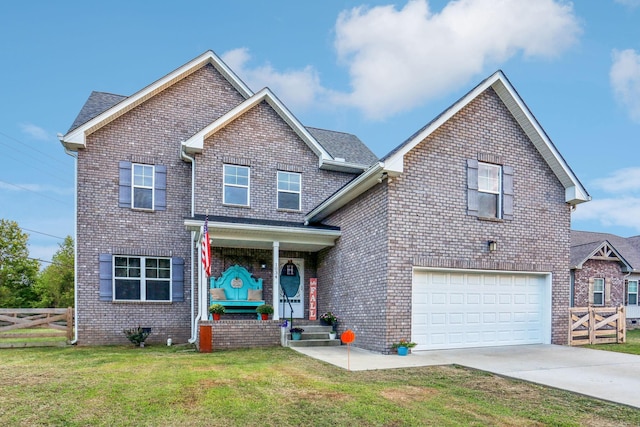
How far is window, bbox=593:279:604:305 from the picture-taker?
21562mm

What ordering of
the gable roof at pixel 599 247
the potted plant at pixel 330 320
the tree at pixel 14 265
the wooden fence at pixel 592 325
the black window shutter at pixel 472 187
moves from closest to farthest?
1. the black window shutter at pixel 472 187
2. the wooden fence at pixel 592 325
3. the potted plant at pixel 330 320
4. the gable roof at pixel 599 247
5. the tree at pixel 14 265

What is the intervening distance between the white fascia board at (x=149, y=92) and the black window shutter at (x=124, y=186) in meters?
1.29

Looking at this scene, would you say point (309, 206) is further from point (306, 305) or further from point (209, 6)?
point (209, 6)

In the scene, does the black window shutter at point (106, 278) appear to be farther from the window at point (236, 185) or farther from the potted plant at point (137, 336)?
the window at point (236, 185)

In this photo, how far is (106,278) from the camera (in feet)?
43.7

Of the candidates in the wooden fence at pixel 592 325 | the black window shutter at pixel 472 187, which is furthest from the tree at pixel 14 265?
the wooden fence at pixel 592 325

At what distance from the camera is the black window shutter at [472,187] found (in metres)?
11.5

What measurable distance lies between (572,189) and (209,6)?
1487 centimetres

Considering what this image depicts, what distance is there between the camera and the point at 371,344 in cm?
1072

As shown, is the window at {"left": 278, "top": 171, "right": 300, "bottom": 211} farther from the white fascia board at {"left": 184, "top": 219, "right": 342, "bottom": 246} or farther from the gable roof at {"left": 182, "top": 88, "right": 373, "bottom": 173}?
the white fascia board at {"left": 184, "top": 219, "right": 342, "bottom": 246}

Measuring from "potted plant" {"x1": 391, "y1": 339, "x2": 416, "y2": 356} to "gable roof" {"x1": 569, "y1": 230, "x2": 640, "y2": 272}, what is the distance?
43.8 feet

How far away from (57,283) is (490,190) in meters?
32.0

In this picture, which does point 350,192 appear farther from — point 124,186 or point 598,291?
point 598,291

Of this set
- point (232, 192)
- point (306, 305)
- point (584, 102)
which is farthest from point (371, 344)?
point (584, 102)
